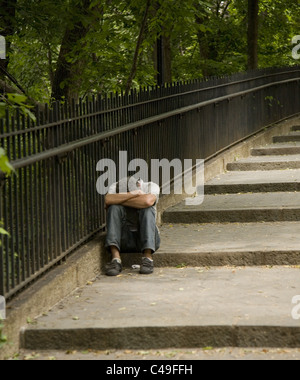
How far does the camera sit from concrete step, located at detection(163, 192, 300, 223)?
852 cm

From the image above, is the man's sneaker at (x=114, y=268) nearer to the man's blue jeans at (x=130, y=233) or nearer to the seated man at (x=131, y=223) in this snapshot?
the seated man at (x=131, y=223)

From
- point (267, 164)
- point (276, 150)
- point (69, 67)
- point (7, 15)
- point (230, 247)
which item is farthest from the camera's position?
point (276, 150)

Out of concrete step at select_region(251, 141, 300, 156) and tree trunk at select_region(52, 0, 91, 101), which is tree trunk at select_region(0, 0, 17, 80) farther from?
concrete step at select_region(251, 141, 300, 156)

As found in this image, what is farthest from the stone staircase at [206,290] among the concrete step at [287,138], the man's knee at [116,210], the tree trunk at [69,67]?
the concrete step at [287,138]

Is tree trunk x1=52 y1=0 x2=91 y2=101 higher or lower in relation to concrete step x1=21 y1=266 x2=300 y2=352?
higher

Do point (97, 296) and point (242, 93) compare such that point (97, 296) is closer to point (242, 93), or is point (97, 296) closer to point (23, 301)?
point (23, 301)

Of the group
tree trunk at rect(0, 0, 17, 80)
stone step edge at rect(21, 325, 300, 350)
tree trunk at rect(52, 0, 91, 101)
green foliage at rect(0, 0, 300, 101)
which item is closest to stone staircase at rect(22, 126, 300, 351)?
stone step edge at rect(21, 325, 300, 350)

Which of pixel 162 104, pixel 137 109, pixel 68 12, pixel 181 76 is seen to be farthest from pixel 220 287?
pixel 181 76

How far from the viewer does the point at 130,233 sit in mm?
7168

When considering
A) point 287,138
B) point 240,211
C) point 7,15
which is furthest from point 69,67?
point 240,211

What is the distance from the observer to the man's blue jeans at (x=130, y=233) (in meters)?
7.03

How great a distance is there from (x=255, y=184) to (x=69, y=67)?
380 cm

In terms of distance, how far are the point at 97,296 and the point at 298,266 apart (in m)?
1.83

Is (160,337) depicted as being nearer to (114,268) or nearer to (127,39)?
(114,268)
